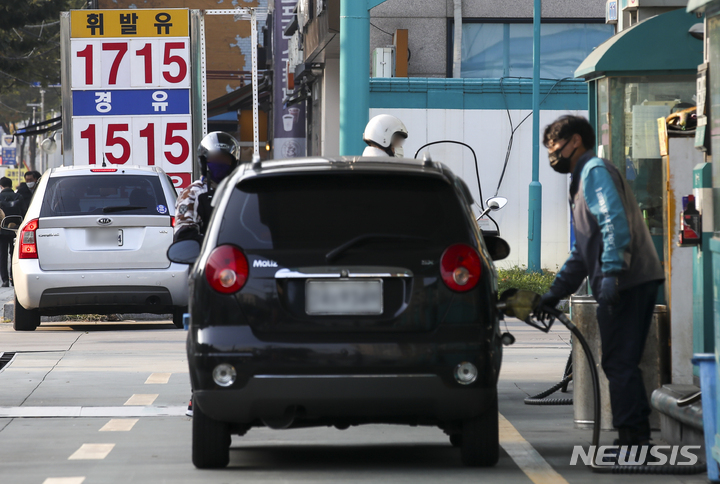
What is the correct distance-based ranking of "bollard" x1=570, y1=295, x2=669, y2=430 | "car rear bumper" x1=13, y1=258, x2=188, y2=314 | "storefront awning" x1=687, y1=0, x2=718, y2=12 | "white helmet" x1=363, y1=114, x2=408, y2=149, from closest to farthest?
1. "storefront awning" x1=687, y1=0, x2=718, y2=12
2. "bollard" x1=570, y1=295, x2=669, y2=430
3. "white helmet" x1=363, y1=114, x2=408, y2=149
4. "car rear bumper" x1=13, y1=258, x2=188, y2=314

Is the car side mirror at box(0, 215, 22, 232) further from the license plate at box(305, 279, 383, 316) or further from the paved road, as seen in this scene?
the license plate at box(305, 279, 383, 316)

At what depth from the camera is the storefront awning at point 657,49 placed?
7488 millimetres

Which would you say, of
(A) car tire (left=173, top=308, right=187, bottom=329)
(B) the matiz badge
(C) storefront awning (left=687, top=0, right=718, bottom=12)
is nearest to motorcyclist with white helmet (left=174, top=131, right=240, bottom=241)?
(B) the matiz badge

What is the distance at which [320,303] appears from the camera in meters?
5.34

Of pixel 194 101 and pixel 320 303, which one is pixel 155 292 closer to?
pixel 194 101

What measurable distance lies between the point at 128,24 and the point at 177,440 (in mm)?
10082

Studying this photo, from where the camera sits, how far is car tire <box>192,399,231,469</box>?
18.9 ft

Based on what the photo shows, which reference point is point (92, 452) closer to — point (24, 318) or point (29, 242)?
point (29, 242)

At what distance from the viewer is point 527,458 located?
6105mm

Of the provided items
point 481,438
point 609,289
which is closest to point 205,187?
point 481,438

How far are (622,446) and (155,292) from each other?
688cm

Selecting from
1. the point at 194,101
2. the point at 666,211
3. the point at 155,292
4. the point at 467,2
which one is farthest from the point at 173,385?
the point at 467,2

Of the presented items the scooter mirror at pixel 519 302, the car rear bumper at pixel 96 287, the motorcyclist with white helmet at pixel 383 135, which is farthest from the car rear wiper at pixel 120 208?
the scooter mirror at pixel 519 302

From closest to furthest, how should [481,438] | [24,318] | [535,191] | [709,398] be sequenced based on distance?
[709,398] → [481,438] → [24,318] → [535,191]
